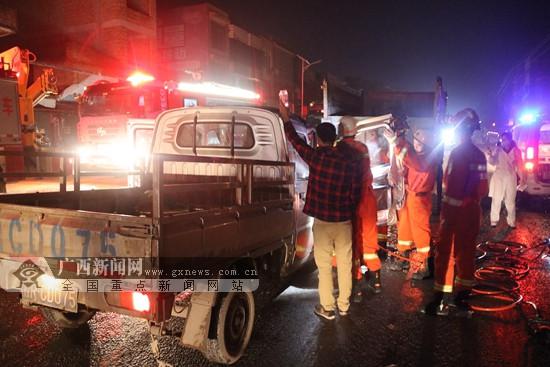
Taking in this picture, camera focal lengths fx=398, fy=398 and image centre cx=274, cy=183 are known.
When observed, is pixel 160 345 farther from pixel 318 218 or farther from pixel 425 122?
pixel 425 122

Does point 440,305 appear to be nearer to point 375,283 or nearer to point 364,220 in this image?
point 375,283

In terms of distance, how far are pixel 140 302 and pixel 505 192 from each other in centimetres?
764

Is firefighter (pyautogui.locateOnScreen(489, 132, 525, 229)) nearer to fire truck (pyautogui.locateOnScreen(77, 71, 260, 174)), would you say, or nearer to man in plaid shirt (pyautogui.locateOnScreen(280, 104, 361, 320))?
man in plaid shirt (pyautogui.locateOnScreen(280, 104, 361, 320))

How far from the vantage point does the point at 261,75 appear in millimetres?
28891

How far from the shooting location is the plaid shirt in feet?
11.9

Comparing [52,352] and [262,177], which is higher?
[262,177]

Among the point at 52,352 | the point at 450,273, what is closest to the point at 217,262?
the point at 52,352

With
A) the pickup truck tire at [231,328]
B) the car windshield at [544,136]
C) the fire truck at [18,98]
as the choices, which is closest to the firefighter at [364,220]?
the pickup truck tire at [231,328]

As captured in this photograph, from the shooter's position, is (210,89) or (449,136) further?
(210,89)

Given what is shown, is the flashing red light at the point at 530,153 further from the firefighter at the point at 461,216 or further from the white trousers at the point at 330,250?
the white trousers at the point at 330,250

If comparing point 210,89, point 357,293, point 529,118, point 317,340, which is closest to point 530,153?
point 529,118

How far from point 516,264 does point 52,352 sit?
18.5ft

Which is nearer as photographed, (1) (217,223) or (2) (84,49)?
(1) (217,223)

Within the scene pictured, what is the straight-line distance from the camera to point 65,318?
3.37m
